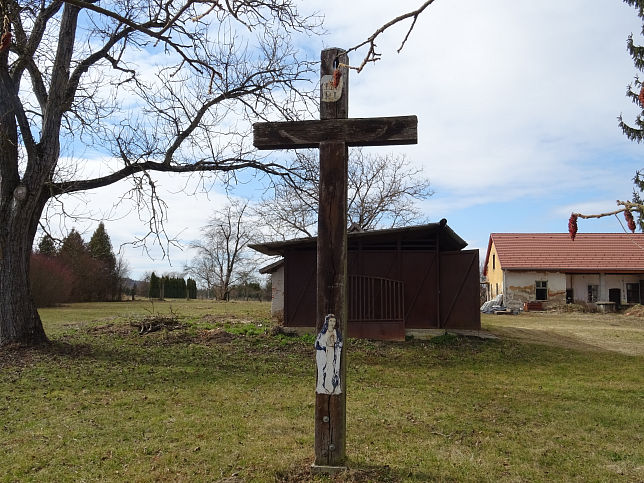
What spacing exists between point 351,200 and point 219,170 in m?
22.8

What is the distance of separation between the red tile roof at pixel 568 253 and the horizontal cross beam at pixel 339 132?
32.4 m

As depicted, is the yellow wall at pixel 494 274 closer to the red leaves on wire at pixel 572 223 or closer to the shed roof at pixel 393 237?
the shed roof at pixel 393 237

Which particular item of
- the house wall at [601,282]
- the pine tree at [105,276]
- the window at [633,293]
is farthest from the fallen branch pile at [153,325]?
the window at [633,293]

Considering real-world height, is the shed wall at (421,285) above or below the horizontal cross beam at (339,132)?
below

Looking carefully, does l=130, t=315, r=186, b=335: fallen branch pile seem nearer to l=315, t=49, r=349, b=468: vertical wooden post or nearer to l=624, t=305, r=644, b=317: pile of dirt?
l=315, t=49, r=349, b=468: vertical wooden post

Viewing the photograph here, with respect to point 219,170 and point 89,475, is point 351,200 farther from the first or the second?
point 89,475

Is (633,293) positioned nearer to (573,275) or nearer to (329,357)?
(573,275)

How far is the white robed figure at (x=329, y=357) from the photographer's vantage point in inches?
174

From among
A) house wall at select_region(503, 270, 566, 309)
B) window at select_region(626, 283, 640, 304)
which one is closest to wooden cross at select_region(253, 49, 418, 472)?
house wall at select_region(503, 270, 566, 309)

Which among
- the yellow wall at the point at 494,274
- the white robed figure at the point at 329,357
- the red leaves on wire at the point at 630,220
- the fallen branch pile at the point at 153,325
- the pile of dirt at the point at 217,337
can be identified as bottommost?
the pile of dirt at the point at 217,337

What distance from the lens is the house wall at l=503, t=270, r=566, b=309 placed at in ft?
112

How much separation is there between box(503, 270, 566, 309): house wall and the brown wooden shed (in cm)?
2094

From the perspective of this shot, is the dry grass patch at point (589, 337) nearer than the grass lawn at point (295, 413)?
No

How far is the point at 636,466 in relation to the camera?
5.11 metres
